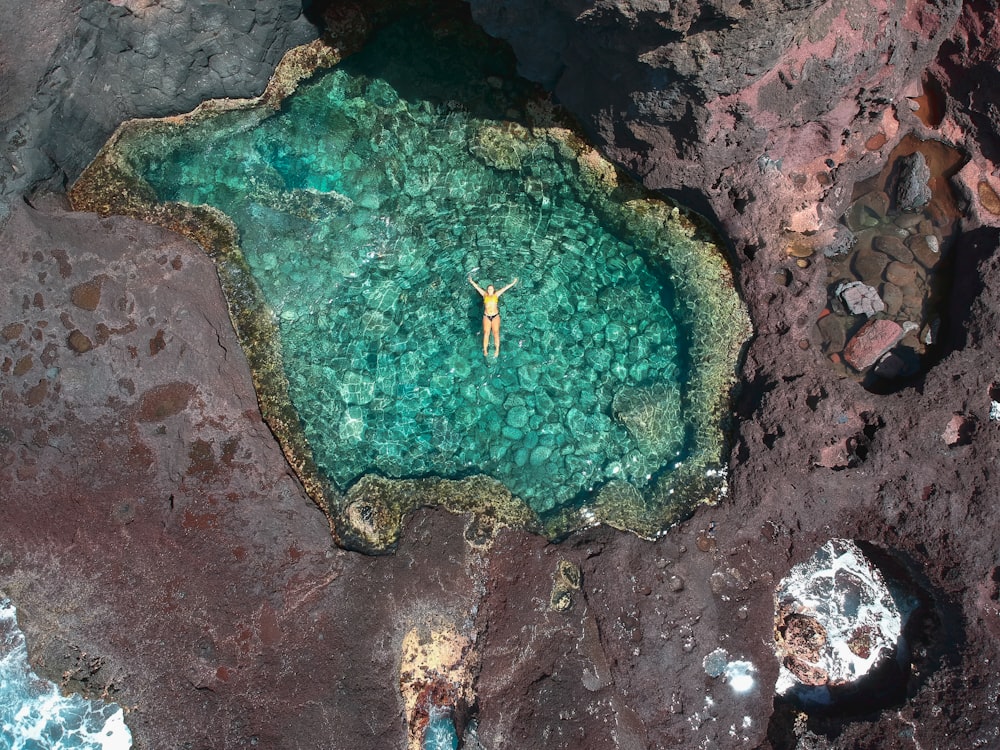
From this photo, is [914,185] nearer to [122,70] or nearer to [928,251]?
[928,251]

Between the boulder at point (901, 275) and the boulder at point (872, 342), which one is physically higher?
the boulder at point (901, 275)

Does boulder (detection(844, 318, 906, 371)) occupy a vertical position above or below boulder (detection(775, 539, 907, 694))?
above

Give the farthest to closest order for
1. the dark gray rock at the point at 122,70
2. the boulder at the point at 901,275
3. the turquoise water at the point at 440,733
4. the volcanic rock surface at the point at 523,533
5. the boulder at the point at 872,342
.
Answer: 1. the boulder at the point at 901,275
2. the boulder at the point at 872,342
3. the dark gray rock at the point at 122,70
4. the turquoise water at the point at 440,733
5. the volcanic rock surface at the point at 523,533

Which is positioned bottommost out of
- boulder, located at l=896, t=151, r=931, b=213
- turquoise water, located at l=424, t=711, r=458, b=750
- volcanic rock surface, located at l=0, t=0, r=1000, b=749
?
turquoise water, located at l=424, t=711, r=458, b=750

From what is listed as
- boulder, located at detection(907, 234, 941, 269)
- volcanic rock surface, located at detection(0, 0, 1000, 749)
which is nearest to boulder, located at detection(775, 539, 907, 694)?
volcanic rock surface, located at detection(0, 0, 1000, 749)

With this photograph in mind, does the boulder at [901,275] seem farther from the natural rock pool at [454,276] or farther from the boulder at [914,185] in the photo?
the natural rock pool at [454,276]

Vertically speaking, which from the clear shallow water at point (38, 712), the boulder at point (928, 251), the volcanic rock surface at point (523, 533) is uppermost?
the boulder at point (928, 251)

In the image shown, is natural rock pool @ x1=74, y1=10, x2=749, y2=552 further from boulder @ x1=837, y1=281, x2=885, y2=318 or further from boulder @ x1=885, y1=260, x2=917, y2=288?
boulder @ x1=885, y1=260, x2=917, y2=288

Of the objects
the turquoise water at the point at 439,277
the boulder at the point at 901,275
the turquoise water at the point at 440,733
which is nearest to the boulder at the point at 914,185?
the boulder at the point at 901,275
